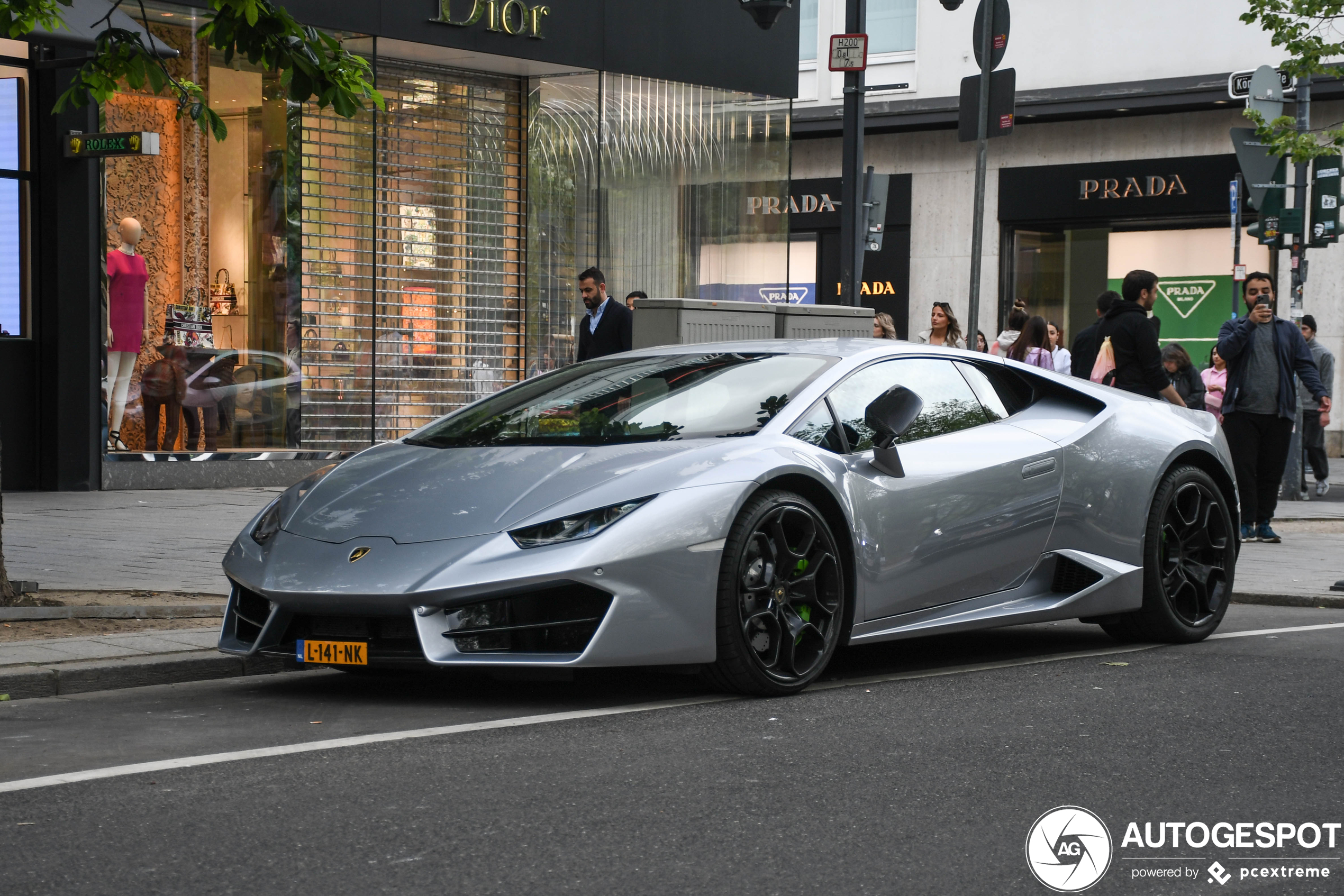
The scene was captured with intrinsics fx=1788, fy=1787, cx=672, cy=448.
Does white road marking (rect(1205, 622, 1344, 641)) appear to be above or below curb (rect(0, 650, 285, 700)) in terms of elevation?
below

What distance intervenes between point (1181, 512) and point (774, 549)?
2546 millimetres

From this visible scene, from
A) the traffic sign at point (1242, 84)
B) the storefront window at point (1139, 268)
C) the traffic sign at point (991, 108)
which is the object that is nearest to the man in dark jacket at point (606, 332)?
the traffic sign at point (991, 108)

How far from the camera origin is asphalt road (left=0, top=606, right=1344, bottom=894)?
391 cm

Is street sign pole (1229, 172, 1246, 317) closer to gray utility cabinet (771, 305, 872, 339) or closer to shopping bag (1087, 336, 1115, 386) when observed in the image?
shopping bag (1087, 336, 1115, 386)

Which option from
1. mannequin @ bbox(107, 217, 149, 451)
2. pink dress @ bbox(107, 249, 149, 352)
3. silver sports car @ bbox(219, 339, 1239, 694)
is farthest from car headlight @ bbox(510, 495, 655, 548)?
pink dress @ bbox(107, 249, 149, 352)

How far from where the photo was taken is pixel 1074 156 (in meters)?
27.2

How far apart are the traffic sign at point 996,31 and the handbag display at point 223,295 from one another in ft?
22.2

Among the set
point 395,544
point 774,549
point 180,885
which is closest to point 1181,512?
point 774,549

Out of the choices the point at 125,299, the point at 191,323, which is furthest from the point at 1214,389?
the point at 125,299

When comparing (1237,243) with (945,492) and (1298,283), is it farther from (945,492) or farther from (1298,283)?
(945,492)

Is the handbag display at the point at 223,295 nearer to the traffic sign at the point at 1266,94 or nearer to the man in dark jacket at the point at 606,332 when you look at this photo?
the man in dark jacket at the point at 606,332

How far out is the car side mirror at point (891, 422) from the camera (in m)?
6.55

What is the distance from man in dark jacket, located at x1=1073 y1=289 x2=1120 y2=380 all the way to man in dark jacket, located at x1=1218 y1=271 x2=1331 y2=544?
86 centimetres

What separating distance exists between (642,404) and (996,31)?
8.22 meters
